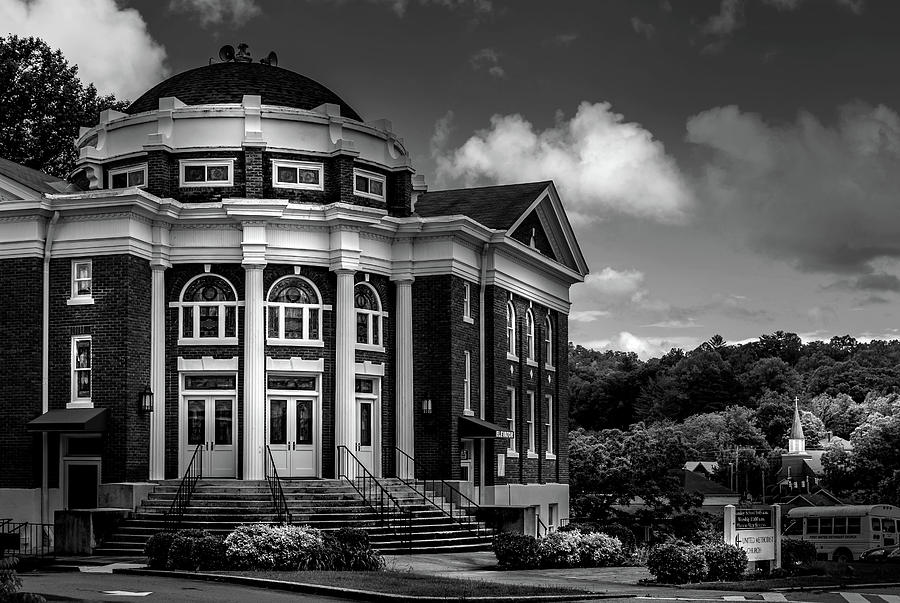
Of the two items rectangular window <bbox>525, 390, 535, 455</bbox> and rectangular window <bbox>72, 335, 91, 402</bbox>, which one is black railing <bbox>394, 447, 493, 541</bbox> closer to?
rectangular window <bbox>525, 390, 535, 455</bbox>

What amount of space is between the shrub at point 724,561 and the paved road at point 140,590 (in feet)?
27.1

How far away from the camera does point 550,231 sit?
4684 centimetres

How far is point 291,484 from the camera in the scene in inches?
1361

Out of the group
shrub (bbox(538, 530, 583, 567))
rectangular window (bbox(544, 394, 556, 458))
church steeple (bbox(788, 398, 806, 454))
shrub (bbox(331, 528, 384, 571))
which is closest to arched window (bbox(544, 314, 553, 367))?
rectangular window (bbox(544, 394, 556, 458))

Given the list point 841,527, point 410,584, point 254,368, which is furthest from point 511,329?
point 410,584

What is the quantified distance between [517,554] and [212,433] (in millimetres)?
11014

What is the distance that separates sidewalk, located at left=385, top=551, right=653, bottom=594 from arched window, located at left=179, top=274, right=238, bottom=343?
8.77 m

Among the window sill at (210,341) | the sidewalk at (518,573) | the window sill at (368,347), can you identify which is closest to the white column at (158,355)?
the window sill at (210,341)

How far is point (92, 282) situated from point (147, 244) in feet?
5.81

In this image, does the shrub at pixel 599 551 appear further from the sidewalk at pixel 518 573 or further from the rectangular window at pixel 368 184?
the rectangular window at pixel 368 184

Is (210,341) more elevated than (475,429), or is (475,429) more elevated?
(210,341)

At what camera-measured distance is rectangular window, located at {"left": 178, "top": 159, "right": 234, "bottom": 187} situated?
36.8 meters

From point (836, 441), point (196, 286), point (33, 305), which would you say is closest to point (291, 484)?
point (196, 286)

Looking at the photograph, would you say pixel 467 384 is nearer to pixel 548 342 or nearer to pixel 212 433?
pixel 212 433
